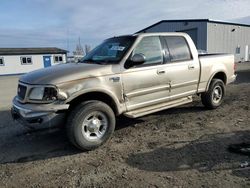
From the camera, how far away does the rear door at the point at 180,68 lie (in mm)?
6082

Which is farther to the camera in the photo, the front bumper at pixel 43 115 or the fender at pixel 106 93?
the fender at pixel 106 93

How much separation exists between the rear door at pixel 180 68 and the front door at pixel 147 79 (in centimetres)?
20

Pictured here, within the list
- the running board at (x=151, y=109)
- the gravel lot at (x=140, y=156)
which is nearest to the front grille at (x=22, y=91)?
the gravel lot at (x=140, y=156)

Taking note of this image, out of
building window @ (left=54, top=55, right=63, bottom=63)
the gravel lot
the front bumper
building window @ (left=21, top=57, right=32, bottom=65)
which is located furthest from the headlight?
building window @ (left=54, top=55, right=63, bottom=63)

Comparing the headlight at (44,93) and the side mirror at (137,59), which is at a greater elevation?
the side mirror at (137,59)

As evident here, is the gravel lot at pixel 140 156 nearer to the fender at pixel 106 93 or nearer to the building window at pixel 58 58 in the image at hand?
the fender at pixel 106 93

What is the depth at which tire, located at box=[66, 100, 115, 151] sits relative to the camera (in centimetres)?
463

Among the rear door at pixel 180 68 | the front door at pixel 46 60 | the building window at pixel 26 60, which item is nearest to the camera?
the rear door at pixel 180 68

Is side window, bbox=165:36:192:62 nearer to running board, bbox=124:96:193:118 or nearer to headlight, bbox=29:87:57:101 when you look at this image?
running board, bbox=124:96:193:118

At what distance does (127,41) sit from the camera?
5.75 metres

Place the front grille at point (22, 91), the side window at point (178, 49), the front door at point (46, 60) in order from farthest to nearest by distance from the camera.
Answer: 1. the front door at point (46, 60)
2. the side window at point (178, 49)
3. the front grille at point (22, 91)

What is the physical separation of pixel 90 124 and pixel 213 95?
12.7 feet

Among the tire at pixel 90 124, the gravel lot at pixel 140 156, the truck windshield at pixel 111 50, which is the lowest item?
the gravel lot at pixel 140 156

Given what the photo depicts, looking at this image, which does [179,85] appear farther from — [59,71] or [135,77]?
[59,71]
